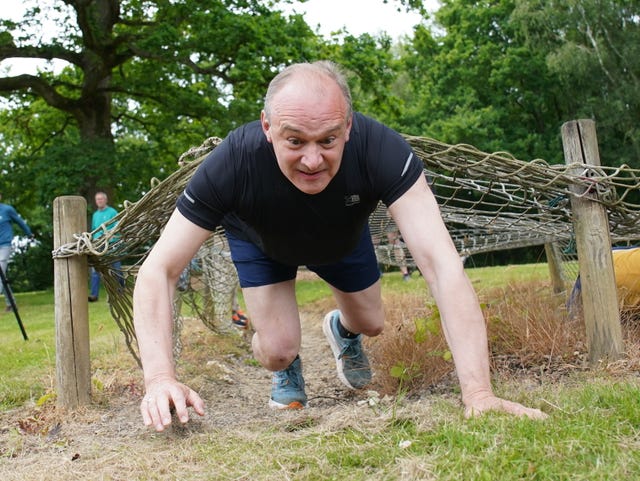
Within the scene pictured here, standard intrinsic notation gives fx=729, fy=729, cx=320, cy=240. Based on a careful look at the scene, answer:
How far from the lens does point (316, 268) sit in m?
3.47

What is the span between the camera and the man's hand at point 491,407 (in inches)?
88.8

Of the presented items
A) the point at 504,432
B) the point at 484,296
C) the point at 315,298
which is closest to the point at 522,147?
the point at 315,298

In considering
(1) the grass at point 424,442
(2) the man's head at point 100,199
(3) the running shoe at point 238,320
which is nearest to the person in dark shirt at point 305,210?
(1) the grass at point 424,442

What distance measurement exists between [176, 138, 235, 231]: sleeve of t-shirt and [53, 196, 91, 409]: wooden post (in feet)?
Answer: 4.44

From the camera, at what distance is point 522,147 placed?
1002 inches

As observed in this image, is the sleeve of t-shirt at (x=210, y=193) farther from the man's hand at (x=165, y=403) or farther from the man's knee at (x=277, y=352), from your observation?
the man's knee at (x=277, y=352)

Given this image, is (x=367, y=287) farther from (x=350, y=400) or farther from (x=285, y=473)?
(x=285, y=473)

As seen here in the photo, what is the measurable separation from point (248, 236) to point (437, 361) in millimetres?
1261

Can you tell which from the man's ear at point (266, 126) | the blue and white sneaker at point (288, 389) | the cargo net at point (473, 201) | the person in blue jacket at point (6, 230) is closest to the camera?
the man's ear at point (266, 126)

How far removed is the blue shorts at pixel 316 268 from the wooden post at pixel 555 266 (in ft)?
9.21

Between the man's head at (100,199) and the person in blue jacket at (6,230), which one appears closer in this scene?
the person in blue jacket at (6,230)

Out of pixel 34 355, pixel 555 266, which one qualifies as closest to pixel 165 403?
pixel 34 355

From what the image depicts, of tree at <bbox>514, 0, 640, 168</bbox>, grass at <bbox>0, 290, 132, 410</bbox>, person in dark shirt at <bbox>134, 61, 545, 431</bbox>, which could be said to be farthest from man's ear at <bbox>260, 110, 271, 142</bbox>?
tree at <bbox>514, 0, 640, 168</bbox>

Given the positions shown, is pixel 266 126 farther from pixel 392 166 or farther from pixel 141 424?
pixel 141 424
